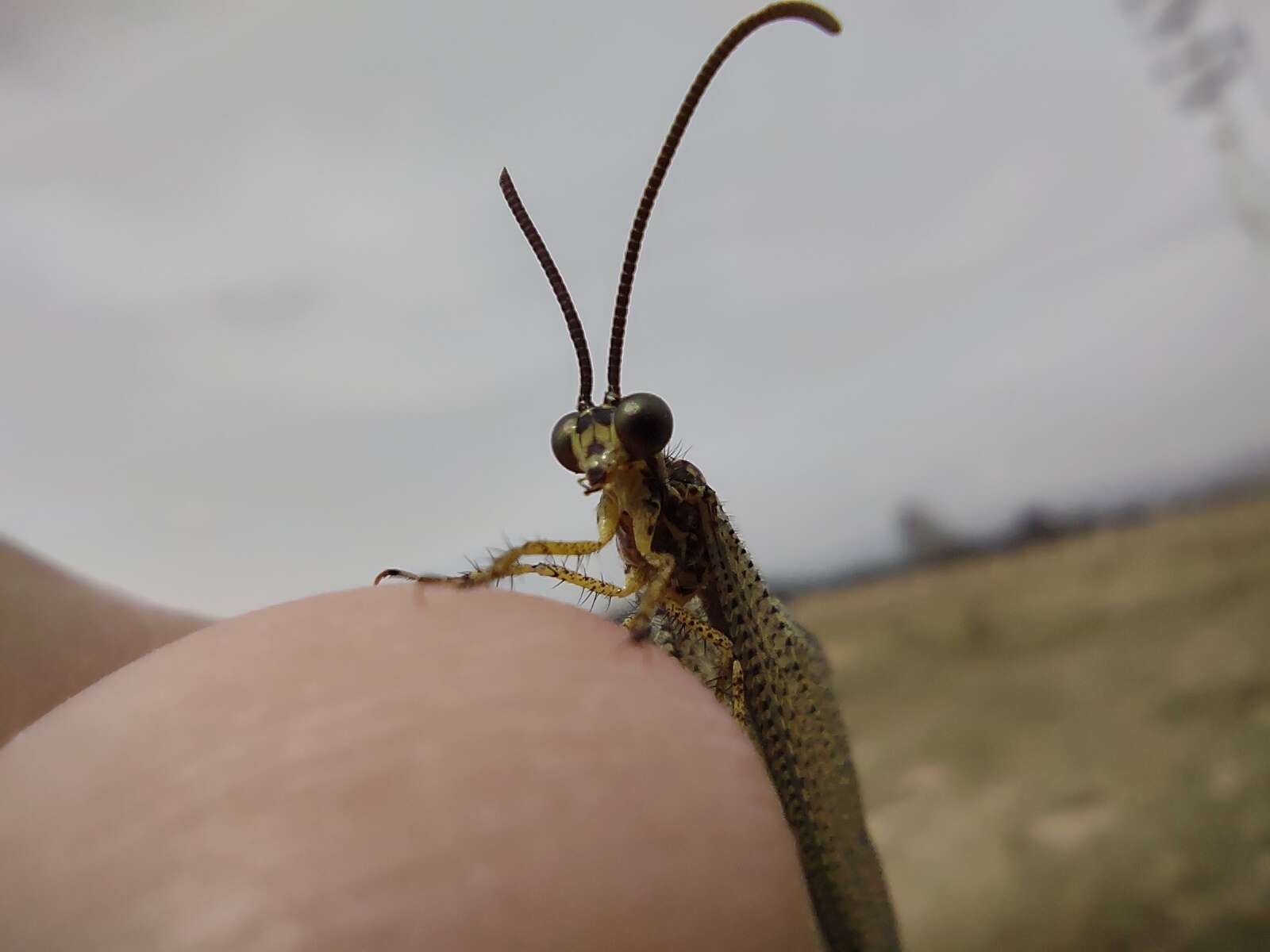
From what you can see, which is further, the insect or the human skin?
the insect

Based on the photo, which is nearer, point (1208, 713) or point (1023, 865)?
point (1023, 865)

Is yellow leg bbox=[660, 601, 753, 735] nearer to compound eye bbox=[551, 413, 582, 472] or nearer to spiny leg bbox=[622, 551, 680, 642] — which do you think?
spiny leg bbox=[622, 551, 680, 642]

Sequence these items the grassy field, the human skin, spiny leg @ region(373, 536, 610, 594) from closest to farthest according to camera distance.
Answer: the human skin → spiny leg @ region(373, 536, 610, 594) → the grassy field

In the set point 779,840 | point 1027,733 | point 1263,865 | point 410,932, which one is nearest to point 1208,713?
point 1027,733

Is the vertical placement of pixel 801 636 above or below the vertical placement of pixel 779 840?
above

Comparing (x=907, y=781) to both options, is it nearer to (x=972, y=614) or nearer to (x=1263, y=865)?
(x=1263, y=865)

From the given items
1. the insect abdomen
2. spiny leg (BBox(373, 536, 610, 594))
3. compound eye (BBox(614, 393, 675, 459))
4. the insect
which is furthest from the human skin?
the insect abdomen
